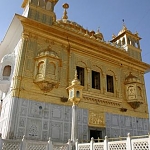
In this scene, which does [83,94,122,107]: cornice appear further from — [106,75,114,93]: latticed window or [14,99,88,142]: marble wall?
[14,99,88,142]: marble wall

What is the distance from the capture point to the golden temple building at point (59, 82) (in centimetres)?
961

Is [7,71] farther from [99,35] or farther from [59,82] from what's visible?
[99,35]

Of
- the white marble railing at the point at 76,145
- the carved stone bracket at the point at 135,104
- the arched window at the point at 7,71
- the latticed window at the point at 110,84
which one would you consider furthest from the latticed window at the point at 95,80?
the white marble railing at the point at 76,145

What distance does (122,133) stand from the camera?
12.2 m

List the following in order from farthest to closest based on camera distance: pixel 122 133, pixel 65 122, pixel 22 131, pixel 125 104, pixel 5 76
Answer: pixel 125 104, pixel 122 133, pixel 5 76, pixel 65 122, pixel 22 131

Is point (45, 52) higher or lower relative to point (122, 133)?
higher

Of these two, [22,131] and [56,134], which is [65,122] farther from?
[22,131]

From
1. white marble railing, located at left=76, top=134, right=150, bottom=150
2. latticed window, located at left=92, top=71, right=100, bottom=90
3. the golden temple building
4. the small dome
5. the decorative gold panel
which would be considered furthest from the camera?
the small dome

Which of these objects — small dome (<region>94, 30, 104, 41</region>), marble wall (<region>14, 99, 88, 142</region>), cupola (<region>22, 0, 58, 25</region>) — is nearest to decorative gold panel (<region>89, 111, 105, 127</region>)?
marble wall (<region>14, 99, 88, 142</region>)

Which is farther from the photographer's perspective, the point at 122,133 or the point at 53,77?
the point at 122,133

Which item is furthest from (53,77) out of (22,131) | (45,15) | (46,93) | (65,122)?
(45,15)

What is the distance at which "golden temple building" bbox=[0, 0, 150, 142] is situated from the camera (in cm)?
961

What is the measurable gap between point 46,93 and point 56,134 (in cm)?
228

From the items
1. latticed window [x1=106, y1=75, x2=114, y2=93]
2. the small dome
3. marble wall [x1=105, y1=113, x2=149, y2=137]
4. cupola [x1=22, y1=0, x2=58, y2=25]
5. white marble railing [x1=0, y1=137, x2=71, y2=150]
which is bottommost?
white marble railing [x1=0, y1=137, x2=71, y2=150]
